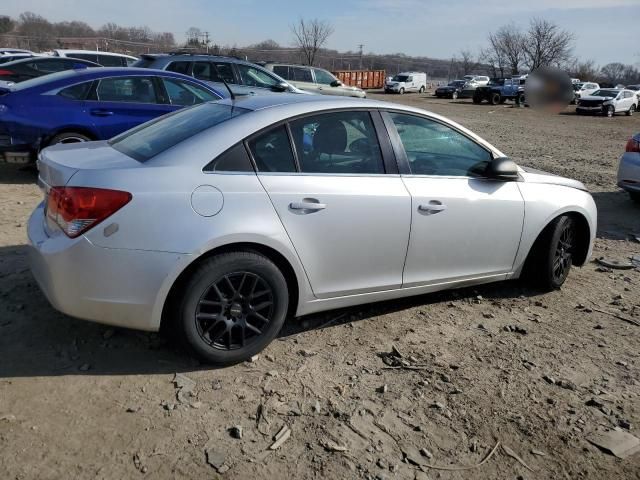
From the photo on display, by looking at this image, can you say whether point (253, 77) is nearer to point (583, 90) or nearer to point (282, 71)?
point (282, 71)

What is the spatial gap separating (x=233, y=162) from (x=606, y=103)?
3531cm

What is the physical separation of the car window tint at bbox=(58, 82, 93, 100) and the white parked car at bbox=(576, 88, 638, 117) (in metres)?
32.6

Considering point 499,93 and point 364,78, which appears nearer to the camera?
point 499,93

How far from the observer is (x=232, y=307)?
3219 millimetres

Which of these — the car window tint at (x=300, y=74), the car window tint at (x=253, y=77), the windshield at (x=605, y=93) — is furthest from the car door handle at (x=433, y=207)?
the windshield at (x=605, y=93)

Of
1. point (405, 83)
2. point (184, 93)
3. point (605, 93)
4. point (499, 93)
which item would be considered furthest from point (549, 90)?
point (405, 83)

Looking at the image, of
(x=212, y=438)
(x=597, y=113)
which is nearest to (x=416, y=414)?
(x=212, y=438)

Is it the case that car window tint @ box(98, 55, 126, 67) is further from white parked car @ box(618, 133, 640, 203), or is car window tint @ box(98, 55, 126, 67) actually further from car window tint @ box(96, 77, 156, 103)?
white parked car @ box(618, 133, 640, 203)

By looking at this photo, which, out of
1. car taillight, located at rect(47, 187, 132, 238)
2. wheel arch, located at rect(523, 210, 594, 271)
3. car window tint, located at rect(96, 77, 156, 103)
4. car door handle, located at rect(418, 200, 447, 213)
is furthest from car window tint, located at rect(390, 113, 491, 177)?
car window tint, located at rect(96, 77, 156, 103)

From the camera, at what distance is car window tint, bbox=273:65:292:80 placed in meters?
21.4

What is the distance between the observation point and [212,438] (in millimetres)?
2691

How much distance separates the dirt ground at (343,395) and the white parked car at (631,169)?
4080 millimetres

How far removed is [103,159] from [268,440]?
1.86 m

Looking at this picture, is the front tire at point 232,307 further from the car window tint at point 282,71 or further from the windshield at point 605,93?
the windshield at point 605,93
